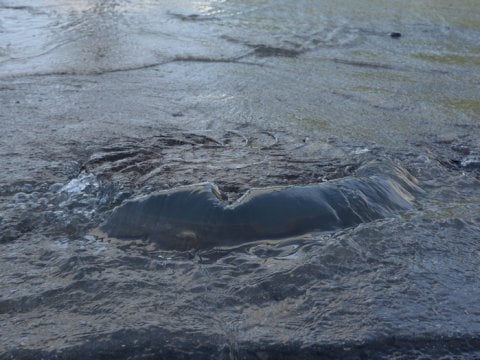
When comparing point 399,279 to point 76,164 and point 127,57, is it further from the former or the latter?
point 127,57

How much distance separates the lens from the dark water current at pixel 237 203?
2.62m

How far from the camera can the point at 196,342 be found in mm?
2529

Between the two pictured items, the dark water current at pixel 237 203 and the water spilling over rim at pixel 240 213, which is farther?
the water spilling over rim at pixel 240 213

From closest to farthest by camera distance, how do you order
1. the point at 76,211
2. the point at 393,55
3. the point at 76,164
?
the point at 76,211 < the point at 76,164 < the point at 393,55

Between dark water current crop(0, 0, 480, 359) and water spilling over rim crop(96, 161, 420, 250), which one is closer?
dark water current crop(0, 0, 480, 359)

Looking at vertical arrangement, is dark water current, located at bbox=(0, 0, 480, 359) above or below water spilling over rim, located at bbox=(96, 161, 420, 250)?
below

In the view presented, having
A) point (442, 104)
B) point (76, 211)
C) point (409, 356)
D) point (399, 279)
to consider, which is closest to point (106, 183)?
point (76, 211)

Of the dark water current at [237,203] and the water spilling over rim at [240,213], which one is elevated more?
the water spilling over rim at [240,213]

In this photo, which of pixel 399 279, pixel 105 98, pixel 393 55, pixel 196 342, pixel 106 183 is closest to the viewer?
pixel 196 342

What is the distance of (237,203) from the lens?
11.1 ft

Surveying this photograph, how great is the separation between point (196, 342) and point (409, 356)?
787 millimetres

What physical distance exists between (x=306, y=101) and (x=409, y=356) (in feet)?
10.7

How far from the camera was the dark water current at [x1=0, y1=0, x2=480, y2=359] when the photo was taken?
262cm

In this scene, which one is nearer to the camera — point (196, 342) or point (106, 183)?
point (196, 342)
